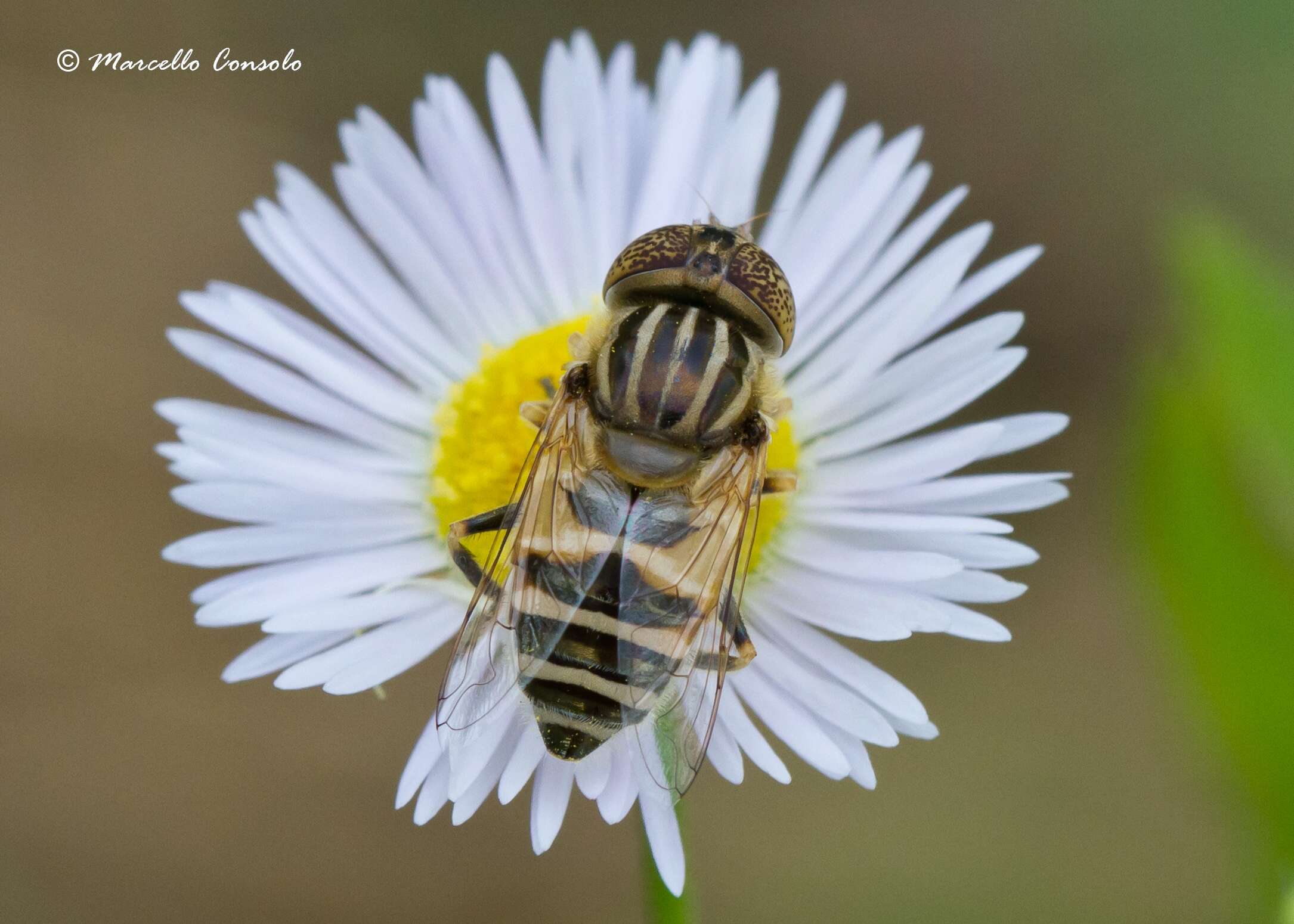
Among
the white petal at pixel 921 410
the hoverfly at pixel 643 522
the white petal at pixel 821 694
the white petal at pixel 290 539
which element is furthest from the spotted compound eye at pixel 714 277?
the white petal at pixel 290 539

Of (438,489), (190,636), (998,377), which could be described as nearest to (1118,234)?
(998,377)

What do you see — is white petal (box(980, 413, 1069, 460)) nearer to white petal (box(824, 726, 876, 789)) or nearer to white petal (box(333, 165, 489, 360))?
white petal (box(824, 726, 876, 789))

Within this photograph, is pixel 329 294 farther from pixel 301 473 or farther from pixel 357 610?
pixel 357 610

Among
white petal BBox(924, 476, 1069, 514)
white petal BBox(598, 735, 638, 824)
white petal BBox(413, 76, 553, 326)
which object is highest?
white petal BBox(413, 76, 553, 326)

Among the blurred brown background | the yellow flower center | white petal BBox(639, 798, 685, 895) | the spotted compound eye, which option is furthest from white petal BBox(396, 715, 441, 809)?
the blurred brown background

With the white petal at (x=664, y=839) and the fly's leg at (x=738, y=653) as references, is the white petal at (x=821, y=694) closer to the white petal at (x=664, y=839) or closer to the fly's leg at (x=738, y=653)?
the fly's leg at (x=738, y=653)

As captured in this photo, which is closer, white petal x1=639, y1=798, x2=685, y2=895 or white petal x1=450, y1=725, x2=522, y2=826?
white petal x1=639, y1=798, x2=685, y2=895

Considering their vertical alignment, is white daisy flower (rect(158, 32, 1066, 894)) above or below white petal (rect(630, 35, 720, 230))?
below
